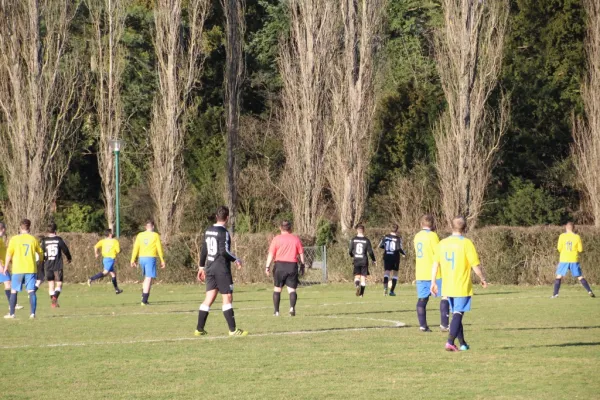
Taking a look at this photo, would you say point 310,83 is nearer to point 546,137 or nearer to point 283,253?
point 546,137

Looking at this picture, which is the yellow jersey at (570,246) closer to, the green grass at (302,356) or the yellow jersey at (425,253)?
the green grass at (302,356)

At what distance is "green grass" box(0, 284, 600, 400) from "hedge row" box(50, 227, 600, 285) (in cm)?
1123

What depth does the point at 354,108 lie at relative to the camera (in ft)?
136

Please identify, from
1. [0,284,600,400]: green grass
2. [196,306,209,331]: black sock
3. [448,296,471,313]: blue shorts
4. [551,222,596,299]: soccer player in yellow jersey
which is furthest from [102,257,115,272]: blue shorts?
[448,296,471,313]: blue shorts

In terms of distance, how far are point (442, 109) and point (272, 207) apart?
29.8ft

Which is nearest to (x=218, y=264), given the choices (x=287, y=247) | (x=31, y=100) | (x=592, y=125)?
(x=287, y=247)

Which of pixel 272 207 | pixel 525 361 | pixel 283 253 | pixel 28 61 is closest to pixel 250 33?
pixel 272 207

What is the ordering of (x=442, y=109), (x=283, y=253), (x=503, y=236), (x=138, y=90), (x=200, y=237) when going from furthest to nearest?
1. (x=138, y=90)
2. (x=442, y=109)
3. (x=200, y=237)
4. (x=503, y=236)
5. (x=283, y=253)

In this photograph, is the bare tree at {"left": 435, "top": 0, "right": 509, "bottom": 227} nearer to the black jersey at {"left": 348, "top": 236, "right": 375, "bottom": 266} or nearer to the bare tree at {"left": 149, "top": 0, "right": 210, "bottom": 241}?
the black jersey at {"left": 348, "top": 236, "right": 375, "bottom": 266}

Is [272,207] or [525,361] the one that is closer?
[525,361]

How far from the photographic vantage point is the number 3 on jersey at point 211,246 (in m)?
16.1

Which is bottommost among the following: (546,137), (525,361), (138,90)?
(525,361)

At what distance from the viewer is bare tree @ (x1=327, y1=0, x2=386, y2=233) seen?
4159 centimetres

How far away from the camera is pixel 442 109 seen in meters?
47.4
